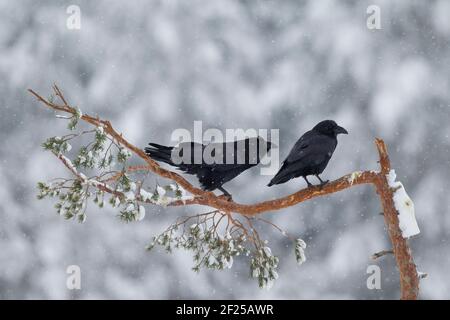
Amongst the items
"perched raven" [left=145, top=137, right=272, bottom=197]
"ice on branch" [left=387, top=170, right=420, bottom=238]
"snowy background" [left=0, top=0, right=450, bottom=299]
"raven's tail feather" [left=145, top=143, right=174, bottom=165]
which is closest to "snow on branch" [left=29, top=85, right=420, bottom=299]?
"ice on branch" [left=387, top=170, right=420, bottom=238]

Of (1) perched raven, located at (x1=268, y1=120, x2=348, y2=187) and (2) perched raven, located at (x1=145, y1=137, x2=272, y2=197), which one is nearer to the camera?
(1) perched raven, located at (x1=268, y1=120, x2=348, y2=187)

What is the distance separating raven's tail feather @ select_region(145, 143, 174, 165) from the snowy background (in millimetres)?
16942

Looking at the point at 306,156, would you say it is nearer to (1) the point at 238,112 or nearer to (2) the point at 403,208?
(2) the point at 403,208

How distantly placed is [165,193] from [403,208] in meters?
2.45

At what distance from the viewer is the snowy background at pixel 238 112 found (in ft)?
81.2

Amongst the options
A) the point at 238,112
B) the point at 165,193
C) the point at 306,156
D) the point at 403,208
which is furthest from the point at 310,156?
the point at 238,112

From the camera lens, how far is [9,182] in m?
25.4

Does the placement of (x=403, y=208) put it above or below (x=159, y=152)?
below

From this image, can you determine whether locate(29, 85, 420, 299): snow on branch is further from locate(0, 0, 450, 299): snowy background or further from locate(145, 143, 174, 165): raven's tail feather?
locate(0, 0, 450, 299): snowy background

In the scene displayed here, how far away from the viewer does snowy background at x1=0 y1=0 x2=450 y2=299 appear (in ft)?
81.2

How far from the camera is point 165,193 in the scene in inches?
238

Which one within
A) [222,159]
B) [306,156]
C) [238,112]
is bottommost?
[306,156]

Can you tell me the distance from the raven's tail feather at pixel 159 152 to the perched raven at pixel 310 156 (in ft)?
3.62

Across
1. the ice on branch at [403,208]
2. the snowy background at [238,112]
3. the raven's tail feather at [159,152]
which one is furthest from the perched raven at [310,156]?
the snowy background at [238,112]
